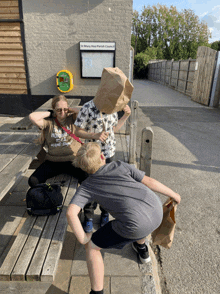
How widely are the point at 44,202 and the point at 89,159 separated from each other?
2.49ft

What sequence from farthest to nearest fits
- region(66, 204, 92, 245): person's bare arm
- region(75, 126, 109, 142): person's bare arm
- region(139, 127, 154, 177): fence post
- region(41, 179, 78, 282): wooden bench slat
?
region(139, 127, 154, 177): fence post, region(75, 126, 109, 142): person's bare arm, region(66, 204, 92, 245): person's bare arm, region(41, 179, 78, 282): wooden bench slat

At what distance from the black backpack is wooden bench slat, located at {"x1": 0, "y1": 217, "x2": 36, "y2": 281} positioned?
5.0 inches

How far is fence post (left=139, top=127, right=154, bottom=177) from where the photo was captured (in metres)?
2.90

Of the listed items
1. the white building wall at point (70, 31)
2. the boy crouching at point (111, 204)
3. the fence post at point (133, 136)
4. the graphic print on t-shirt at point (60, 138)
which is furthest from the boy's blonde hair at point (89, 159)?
the white building wall at point (70, 31)

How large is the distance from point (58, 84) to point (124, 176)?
21.2 feet

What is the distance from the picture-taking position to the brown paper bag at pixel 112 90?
239cm

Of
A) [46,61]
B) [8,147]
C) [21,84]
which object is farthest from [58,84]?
[8,147]

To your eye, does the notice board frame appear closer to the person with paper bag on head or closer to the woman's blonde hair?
the woman's blonde hair

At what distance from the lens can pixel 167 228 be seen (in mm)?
2477

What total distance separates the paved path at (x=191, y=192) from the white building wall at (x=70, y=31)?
2634mm

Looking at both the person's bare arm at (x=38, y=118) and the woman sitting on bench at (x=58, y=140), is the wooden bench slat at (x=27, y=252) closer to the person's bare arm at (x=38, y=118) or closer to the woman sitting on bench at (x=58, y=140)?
the woman sitting on bench at (x=58, y=140)

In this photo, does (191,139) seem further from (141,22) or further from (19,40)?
(141,22)

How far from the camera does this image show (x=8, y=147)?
3289 millimetres

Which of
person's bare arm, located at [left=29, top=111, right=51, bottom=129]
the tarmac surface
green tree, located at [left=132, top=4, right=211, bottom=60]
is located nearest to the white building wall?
the tarmac surface
